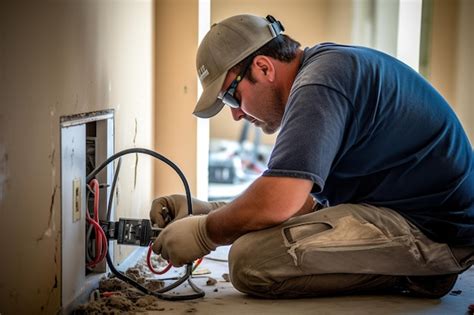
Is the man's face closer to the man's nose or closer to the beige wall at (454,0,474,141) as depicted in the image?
the man's nose

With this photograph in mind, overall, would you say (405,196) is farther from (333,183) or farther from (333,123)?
(333,123)

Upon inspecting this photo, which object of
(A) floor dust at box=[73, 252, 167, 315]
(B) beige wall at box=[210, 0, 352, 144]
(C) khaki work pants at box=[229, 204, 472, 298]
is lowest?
(A) floor dust at box=[73, 252, 167, 315]

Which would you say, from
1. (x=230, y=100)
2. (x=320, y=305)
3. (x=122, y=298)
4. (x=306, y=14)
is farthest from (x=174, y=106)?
(x=306, y=14)

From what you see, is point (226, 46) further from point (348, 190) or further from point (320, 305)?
point (320, 305)

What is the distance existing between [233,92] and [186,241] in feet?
1.58

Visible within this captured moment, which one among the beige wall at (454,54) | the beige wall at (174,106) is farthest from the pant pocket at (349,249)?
the beige wall at (454,54)

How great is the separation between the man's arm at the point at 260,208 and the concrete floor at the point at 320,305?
0.19 metres

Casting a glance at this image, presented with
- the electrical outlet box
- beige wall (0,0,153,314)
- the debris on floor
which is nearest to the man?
the debris on floor

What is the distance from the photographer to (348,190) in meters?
2.19

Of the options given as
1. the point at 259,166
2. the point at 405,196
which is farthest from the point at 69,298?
the point at 259,166

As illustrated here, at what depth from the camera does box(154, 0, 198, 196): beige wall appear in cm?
338

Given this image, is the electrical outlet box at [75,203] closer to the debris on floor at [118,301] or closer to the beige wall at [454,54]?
the debris on floor at [118,301]

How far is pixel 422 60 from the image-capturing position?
4.05 meters

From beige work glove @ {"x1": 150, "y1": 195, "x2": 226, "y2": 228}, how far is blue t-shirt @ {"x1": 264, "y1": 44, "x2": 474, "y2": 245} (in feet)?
1.50
